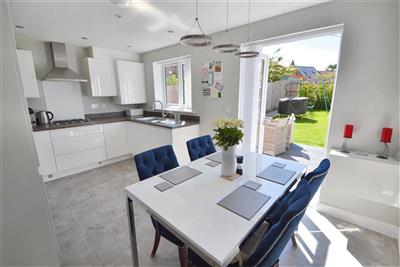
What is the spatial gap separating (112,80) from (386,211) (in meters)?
4.71

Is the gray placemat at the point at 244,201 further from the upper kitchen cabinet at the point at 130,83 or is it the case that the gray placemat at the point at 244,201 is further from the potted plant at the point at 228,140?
the upper kitchen cabinet at the point at 130,83

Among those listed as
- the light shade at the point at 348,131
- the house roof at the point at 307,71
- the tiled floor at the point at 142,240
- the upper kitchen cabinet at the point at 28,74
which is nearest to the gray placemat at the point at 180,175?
the tiled floor at the point at 142,240

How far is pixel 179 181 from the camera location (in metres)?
1.42

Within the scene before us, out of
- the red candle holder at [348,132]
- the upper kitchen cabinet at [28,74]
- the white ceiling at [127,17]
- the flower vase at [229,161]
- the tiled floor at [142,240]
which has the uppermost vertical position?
the white ceiling at [127,17]

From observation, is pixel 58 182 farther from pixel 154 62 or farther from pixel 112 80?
pixel 154 62

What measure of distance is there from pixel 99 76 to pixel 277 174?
12.3 feet

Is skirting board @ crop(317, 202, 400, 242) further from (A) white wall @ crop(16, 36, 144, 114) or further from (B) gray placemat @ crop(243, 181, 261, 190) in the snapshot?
(A) white wall @ crop(16, 36, 144, 114)

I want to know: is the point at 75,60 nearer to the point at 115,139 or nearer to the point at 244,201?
the point at 115,139

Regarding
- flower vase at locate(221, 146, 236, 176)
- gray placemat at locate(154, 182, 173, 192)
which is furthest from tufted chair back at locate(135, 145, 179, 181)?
flower vase at locate(221, 146, 236, 176)

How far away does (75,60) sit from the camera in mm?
3607

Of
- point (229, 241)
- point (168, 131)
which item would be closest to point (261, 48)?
point (168, 131)

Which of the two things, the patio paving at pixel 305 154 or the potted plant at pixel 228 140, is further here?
the patio paving at pixel 305 154

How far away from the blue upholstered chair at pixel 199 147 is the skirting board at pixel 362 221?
1.53 meters

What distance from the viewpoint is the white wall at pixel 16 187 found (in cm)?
77
